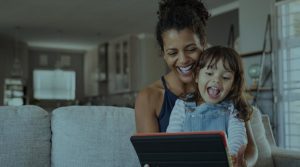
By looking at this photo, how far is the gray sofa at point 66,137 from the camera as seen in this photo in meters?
1.91

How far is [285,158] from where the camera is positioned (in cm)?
246

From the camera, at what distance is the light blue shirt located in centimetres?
121

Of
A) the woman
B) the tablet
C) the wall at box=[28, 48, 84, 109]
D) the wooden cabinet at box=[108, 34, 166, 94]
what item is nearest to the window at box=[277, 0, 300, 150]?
the woman

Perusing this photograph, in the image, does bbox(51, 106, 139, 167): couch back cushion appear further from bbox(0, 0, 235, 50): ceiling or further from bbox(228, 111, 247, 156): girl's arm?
bbox(0, 0, 235, 50): ceiling

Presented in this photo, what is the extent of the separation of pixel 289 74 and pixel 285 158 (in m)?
2.84

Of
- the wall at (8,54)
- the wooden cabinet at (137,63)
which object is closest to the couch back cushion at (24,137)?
the wooden cabinet at (137,63)

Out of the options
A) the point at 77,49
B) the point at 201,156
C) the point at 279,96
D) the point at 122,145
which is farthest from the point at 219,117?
the point at 77,49

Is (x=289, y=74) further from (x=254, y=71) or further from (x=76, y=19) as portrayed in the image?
(x=76, y=19)

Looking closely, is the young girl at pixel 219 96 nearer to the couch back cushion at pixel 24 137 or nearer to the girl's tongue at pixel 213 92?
the girl's tongue at pixel 213 92

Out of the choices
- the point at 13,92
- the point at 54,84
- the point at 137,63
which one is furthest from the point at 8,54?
the point at 137,63

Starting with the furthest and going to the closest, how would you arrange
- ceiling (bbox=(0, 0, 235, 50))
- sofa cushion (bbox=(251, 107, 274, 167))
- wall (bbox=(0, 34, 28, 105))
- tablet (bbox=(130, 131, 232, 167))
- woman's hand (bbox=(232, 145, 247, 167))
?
wall (bbox=(0, 34, 28, 105)), ceiling (bbox=(0, 0, 235, 50)), sofa cushion (bbox=(251, 107, 274, 167)), woman's hand (bbox=(232, 145, 247, 167)), tablet (bbox=(130, 131, 232, 167))

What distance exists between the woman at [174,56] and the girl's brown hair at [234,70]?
0.37ft

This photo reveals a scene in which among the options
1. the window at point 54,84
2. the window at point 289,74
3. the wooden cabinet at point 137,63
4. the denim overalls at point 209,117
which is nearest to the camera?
the denim overalls at point 209,117

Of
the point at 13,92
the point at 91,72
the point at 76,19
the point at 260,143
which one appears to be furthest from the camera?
the point at 91,72
